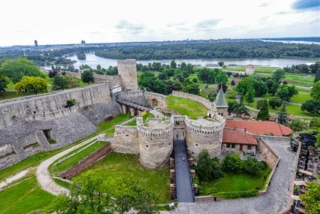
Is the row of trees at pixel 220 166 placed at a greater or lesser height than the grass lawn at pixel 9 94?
lesser

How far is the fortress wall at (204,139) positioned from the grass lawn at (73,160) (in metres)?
12.0

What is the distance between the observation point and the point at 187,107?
35.0m

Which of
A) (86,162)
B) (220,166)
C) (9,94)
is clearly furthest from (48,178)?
(9,94)

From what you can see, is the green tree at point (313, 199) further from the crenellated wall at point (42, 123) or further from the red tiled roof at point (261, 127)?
the crenellated wall at point (42, 123)

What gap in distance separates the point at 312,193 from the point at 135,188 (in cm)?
1119

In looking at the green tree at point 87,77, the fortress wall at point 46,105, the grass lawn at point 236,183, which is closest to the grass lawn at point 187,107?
the grass lawn at point 236,183

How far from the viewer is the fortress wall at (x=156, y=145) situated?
24953 millimetres

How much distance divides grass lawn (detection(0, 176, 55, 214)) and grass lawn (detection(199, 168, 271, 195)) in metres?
15.3

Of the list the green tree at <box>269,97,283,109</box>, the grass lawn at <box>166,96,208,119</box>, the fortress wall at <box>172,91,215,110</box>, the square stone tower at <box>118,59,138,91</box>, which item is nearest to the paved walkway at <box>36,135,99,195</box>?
the grass lawn at <box>166,96,208,119</box>

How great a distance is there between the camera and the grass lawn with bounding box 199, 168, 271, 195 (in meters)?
21.6

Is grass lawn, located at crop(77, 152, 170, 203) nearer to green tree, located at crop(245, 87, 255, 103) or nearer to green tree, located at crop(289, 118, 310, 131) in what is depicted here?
green tree, located at crop(289, 118, 310, 131)

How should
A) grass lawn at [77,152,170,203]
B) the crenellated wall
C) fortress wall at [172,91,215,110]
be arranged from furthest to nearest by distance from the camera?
1. fortress wall at [172,91,215,110]
2. the crenellated wall
3. grass lawn at [77,152,170,203]

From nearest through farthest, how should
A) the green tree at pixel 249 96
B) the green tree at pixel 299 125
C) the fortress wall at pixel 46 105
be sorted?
the fortress wall at pixel 46 105 → the green tree at pixel 299 125 → the green tree at pixel 249 96

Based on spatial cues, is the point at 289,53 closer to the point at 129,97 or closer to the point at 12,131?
the point at 129,97
